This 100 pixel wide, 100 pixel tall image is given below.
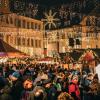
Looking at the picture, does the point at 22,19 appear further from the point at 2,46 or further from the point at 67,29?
the point at 2,46

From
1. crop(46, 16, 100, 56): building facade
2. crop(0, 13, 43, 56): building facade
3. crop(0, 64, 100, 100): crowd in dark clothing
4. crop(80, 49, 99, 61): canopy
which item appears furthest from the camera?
crop(46, 16, 100, 56): building facade

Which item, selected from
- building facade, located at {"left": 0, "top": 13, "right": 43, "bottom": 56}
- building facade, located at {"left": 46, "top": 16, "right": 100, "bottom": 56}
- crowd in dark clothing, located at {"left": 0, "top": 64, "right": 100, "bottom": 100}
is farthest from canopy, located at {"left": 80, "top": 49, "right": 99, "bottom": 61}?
building facade, located at {"left": 46, "top": 16, "right": 100, "bottom": 56}

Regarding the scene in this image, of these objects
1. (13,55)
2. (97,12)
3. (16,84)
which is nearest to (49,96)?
(16,84)

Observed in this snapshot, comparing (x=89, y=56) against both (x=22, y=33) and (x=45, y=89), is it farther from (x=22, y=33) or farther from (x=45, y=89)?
(x=22, y=33)

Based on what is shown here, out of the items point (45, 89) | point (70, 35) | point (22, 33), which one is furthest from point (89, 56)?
point (22, 33)

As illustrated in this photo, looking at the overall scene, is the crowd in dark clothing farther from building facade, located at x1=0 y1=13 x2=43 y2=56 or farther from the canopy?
building facade, located at x1=0 y1=13 x2=43 y2=56

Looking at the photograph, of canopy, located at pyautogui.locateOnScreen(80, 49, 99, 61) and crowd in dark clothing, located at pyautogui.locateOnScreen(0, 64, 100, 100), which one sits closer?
crowd in dark clothing, located at pyautogui.locateOnScreen(0, 64, 100, 100)

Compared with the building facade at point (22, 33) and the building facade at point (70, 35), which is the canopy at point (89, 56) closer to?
the building facade at point (22, 33)

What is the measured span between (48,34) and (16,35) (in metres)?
9.73

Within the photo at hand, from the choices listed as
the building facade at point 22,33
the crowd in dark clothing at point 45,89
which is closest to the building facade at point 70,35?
the building facade at point 22,33

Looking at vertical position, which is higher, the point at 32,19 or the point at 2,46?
the point at 32,19

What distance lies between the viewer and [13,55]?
32.7 meters

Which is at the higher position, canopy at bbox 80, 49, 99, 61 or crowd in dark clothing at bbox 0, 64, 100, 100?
canopy at bbox 80, 49, 99, 61

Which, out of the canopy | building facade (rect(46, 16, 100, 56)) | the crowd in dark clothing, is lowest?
the crowd in dark clothing
